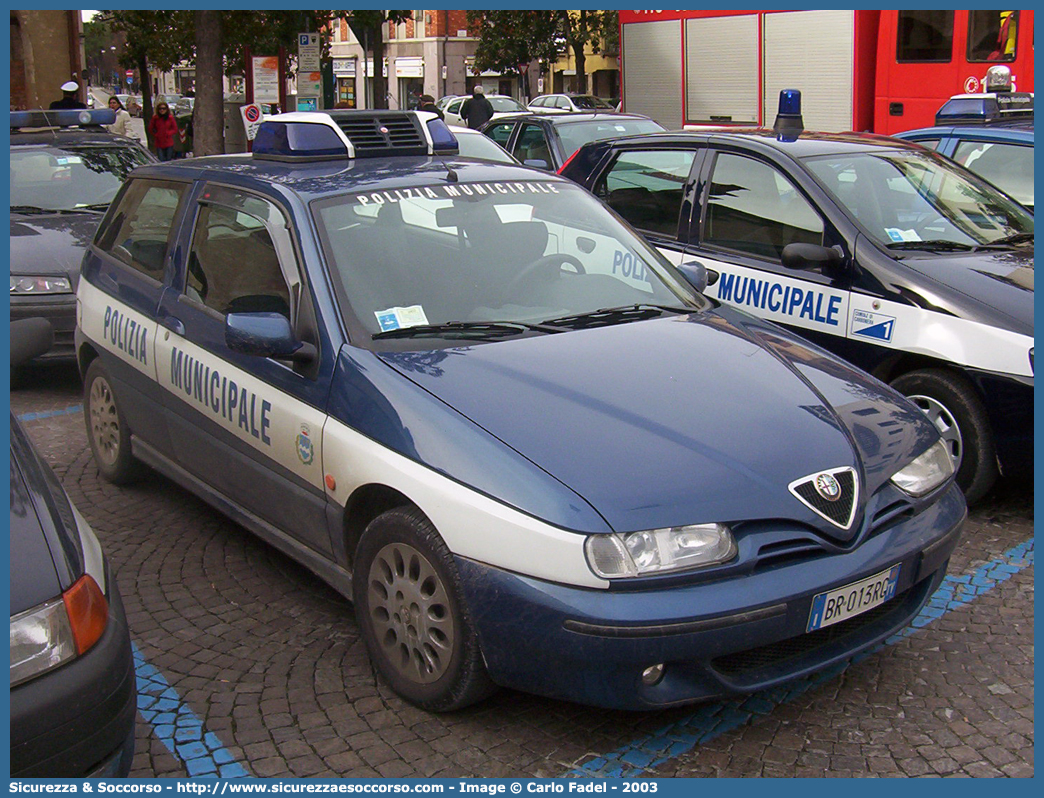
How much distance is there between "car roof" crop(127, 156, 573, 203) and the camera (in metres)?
4.41

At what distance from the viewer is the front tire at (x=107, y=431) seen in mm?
5531

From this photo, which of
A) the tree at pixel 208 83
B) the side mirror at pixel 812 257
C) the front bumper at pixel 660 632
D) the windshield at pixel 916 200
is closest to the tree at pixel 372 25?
the tree at pixel 208 83

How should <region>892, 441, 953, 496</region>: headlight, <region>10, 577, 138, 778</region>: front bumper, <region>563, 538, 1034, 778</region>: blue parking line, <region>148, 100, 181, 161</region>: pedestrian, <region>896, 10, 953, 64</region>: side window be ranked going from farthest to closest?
1. <region>148, 100, 181, 161</region>: pedestrian
2. <region>896, 10, 953, 64</region>: side window
3. <region>892, 441, 953, 496</region>: headlight
4. <region>563, 538, 1034, 778</region>: blue parking line
5. <region>10, 577, 138, 778</region>: front bumper

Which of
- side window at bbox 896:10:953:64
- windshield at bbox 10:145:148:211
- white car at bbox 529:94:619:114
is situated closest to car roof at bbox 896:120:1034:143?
windshield at bbox 10:145:148:211

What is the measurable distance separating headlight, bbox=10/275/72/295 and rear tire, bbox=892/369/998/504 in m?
5.52

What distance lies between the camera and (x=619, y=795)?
10.2 feet

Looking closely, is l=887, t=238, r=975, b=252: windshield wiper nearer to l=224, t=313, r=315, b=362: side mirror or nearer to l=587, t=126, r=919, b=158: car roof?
l=587, t=126, r=919, b=158: car roof

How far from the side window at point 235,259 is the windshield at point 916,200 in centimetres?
298

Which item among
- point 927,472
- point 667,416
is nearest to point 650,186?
point 927,472

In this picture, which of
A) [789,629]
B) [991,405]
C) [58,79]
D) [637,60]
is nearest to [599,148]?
[991,405]

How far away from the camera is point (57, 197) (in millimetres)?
8789

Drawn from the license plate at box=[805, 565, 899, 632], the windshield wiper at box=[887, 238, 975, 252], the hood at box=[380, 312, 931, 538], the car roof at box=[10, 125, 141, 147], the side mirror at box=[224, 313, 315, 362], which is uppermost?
the car roof at box=[10, 125, 141, 147]

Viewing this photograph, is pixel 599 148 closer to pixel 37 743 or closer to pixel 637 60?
pixel 37 743

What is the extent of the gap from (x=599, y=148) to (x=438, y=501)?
15.0 feet
